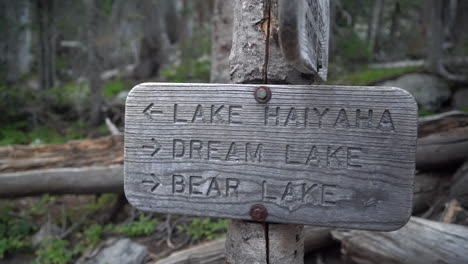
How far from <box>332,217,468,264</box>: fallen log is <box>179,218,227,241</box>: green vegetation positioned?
1.24 metres

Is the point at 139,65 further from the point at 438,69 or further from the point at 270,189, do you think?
the point at 270,189

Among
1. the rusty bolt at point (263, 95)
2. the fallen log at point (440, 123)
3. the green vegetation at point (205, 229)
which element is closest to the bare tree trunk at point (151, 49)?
the green vegetation at point (205, 229)

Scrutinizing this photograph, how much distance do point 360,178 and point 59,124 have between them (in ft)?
22.6

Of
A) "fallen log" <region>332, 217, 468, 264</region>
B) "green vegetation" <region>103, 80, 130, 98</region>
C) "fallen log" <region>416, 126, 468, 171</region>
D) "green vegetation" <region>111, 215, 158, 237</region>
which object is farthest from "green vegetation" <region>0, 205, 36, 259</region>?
"green vegetation" <region>103, 80, 130, 98</region>

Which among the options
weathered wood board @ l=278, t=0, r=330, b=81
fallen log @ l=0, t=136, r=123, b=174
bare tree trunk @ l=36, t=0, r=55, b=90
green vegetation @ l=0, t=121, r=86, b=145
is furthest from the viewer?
bare tree trunk @ l=36, t=0, r=55, b=90

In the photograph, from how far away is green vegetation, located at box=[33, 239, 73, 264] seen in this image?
357cm

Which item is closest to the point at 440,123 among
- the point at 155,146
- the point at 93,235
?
the point at 155,146

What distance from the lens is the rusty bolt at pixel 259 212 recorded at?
1512 millimetres

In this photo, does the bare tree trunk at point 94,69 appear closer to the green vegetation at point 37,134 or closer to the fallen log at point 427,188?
the green vegetation at point 37,134

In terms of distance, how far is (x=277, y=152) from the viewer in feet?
4.80

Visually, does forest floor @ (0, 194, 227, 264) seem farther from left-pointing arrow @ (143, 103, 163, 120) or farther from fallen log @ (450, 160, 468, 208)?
left-pointing arrow @ (143, 103, 163, 120)

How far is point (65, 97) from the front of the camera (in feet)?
25.5

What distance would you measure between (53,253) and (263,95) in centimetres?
309

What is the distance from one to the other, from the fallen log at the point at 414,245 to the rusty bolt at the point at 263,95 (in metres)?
1.74
